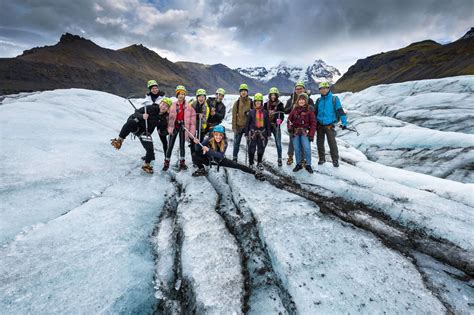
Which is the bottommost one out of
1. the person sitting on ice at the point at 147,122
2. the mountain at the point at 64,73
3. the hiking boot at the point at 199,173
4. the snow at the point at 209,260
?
the snow at the point at 209,260

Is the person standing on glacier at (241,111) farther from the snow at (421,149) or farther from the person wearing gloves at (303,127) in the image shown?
the snow at (421,149)

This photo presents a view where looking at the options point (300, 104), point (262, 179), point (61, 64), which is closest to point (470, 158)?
point (300, 104)

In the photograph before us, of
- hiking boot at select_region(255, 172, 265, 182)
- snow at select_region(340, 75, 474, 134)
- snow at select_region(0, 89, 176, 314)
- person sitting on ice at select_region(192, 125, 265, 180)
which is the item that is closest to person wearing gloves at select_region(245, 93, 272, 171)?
person sitting on ice at select_region(192, 125, 265, 180)

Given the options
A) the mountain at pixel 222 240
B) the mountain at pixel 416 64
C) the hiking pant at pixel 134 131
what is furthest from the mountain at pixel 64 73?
the mountain at pixel 416 64

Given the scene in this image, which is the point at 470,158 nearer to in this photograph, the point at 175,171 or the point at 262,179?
the point at 262,179

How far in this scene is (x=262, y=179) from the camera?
7.56 meters

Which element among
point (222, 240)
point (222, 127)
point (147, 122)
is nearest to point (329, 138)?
point (222, 127)

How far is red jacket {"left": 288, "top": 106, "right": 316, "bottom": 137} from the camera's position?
25.7 ft

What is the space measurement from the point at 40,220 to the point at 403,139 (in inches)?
702

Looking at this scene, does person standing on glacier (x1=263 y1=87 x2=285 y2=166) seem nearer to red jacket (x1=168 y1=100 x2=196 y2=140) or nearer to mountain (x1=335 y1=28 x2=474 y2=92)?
red jacket (x1=168 y1=100 x2=196 y2=140)

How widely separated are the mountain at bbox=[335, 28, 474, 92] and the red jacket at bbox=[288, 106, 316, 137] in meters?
104

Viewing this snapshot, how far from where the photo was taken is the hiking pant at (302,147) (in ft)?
26.1

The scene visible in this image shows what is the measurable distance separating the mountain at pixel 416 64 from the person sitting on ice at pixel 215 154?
106 metres

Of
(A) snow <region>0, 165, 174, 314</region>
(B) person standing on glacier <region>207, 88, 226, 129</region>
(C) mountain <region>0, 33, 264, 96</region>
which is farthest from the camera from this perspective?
(C) mountain <region>0, 33, 264, 96</region>
